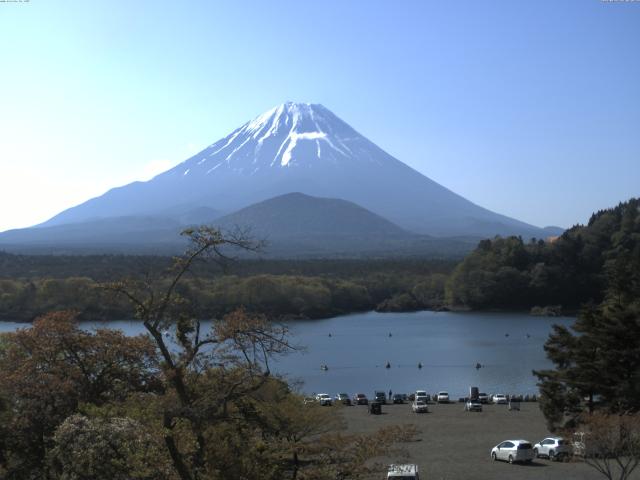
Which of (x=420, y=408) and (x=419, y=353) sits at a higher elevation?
(x=420, y=408)

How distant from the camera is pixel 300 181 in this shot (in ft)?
535

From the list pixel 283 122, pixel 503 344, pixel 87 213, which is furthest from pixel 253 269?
pixel 87 213

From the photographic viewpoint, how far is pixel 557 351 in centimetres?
1388

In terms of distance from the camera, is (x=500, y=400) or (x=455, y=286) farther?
(x=455, y=286)

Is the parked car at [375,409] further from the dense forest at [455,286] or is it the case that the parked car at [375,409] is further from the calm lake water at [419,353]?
the dense forest at [455,286]

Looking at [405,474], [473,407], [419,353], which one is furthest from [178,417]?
[419,353]

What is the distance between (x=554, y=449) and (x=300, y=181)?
500 ft

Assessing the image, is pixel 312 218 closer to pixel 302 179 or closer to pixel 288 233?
pixel 288 233

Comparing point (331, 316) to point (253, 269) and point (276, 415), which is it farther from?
point (276, 415)

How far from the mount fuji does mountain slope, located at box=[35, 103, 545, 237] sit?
19 centimetres

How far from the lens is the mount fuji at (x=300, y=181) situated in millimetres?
159750

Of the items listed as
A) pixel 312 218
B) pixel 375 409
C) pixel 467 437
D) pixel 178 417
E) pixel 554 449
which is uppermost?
pixel 312 218

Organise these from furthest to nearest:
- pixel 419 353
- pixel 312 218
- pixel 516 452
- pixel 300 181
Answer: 1. pixel 300 181
2. pixel 312 218
3. pixel 419 353
4. pixel 516 452

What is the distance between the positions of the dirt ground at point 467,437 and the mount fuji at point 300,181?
446 feet
